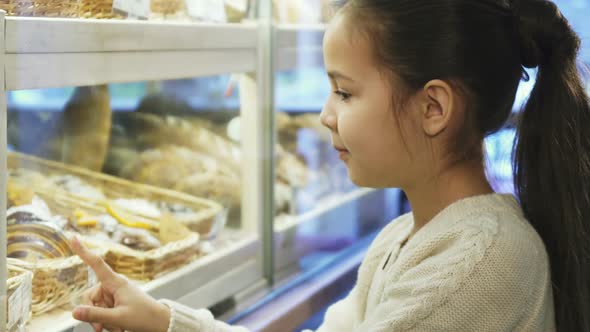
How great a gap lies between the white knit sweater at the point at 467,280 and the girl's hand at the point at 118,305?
0.10 ft

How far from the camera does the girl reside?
1.16 meters

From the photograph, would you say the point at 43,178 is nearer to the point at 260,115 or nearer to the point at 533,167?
the point at 260,115

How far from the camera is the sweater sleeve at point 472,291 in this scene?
114 centimetres

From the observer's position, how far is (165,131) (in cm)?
215

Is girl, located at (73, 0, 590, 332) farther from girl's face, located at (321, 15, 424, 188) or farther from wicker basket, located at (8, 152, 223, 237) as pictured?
wicker basket, located at (8, 152, 223, 237)

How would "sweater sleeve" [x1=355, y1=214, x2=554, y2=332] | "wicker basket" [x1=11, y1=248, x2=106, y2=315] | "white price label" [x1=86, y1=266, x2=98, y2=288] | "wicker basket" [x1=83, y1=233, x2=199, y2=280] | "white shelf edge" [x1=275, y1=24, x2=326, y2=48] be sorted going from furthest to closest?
"white shelf edge" [x1=275, y1=24, x2=326, y2=48]
"wicker basket" [x1=83, y1=233, x2=199, y2=280]
"white price label" [x1=86, y1=266, x2=98, y2=288]
"wicker basket" [x1=11, y1=248, x2=106, y2=315]
"sweater sleeve" [x1=355, y1=214, x2=554, y2=332]

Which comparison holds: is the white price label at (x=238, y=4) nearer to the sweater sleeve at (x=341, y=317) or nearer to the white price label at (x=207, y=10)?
the white price label at (x=207, y=10)

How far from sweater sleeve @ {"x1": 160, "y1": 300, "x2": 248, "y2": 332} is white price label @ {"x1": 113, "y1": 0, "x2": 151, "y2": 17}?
54 centimetres

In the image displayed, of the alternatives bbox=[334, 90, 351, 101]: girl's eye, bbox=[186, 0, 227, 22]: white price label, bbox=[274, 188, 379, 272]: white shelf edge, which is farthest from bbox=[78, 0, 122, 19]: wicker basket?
bbox=[274, 188, 379, 272]: white shelf edge

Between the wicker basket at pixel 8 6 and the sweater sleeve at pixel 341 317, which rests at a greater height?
the wicker basket at pixel 8 6

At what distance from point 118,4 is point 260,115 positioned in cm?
69

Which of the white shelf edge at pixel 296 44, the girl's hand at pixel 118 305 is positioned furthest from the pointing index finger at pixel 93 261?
the white shelf edge at pixel 296 44

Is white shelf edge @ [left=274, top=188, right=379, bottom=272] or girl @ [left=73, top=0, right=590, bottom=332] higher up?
girl @ [left=73, top=0, right=590, bottom=332]

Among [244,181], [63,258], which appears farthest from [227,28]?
[63,258]
